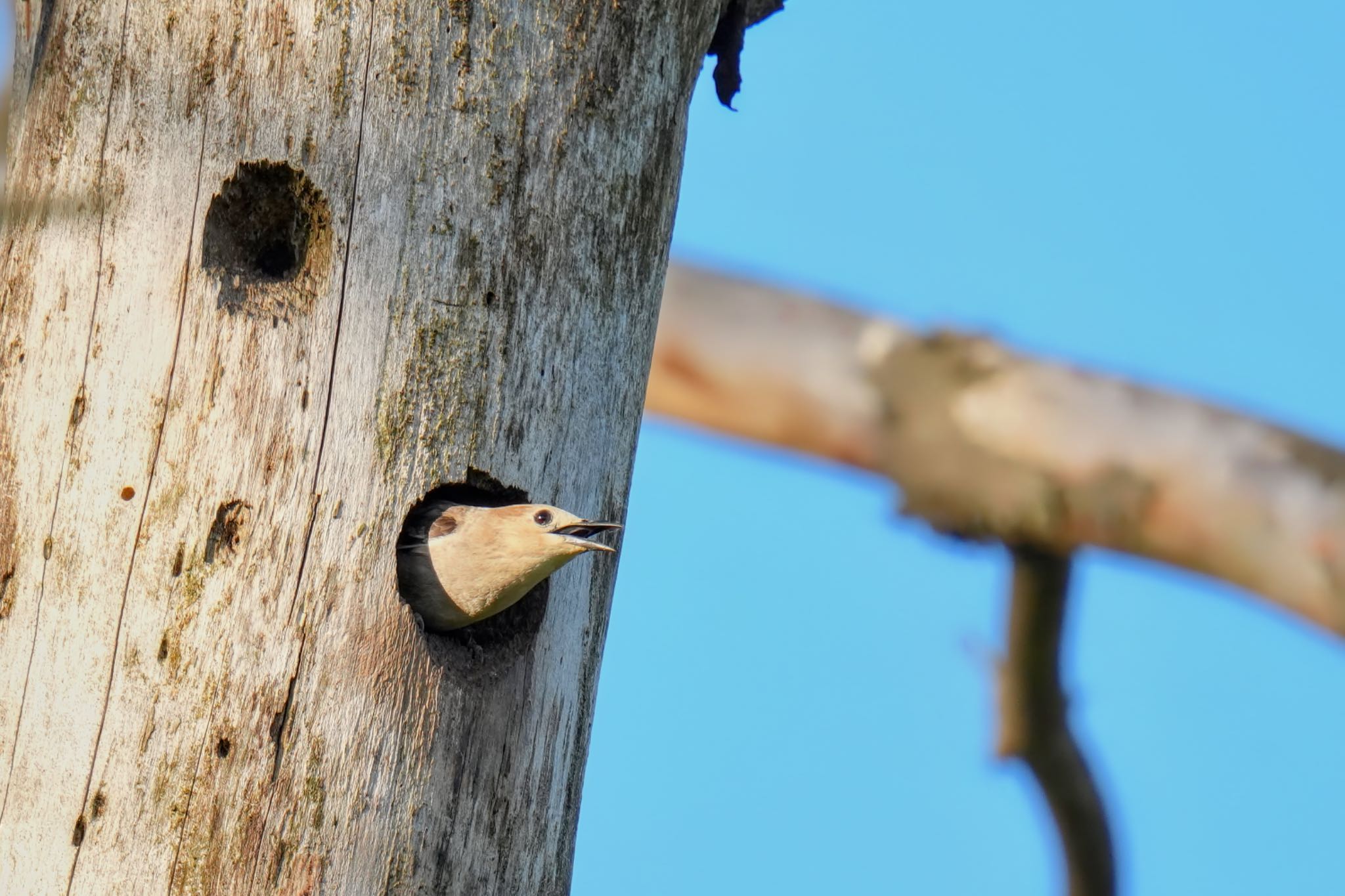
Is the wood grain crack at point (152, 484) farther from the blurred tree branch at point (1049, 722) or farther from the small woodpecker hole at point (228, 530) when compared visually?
the blurred tree branch at point (1049, 722)

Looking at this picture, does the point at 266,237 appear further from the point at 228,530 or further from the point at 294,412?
the point at 228,530

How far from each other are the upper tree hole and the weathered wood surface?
94.4 inches

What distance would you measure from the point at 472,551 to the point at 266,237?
0.75 metres

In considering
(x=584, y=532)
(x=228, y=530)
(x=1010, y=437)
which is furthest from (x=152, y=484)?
(x=1010, y=437)

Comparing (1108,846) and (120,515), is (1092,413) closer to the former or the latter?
(1108,846)

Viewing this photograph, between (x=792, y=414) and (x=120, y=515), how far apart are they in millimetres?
3234

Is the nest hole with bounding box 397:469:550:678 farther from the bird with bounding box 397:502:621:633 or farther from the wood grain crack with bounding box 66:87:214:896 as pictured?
the wood grain crack with bounding box 66:87:214:896

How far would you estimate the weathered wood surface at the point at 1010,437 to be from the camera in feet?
14.4

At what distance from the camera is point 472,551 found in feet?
10.2

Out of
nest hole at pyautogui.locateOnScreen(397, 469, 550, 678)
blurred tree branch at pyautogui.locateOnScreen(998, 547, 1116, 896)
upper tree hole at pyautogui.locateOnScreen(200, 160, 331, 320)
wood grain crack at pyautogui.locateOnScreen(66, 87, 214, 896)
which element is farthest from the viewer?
blurred tree branch at pyautogui.locateOnScreen(998, 547, 1116, 896)

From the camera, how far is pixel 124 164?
3043 mm

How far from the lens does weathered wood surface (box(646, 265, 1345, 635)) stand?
4.40 metres

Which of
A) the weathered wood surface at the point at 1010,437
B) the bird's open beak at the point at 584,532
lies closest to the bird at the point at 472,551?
the bird's open beak at the point at 584,532

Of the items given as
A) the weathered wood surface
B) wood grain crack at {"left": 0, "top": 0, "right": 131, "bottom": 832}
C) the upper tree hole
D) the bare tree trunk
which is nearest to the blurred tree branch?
the weathered wood surface
